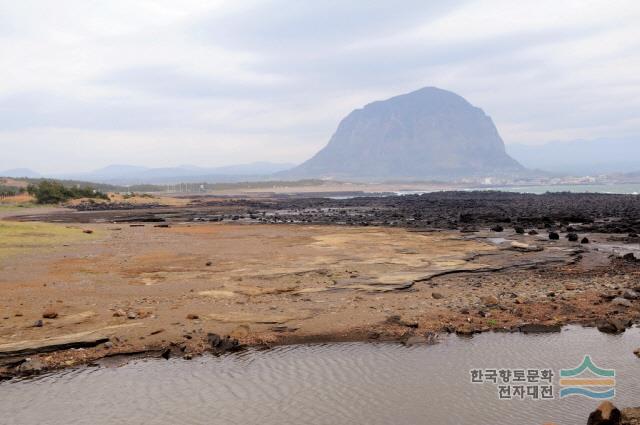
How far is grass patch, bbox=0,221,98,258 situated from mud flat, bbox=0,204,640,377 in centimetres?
33

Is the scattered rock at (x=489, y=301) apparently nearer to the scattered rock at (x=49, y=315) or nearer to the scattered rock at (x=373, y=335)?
the scattered rock at (x=373, y=335)

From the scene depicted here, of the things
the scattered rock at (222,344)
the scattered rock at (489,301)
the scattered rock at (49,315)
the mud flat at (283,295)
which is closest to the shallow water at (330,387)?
the scattered rock at (222,344)

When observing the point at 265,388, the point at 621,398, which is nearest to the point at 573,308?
the point at 621,398

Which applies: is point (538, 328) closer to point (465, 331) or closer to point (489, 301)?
point (465, 331)

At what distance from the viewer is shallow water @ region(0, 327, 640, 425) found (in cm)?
790

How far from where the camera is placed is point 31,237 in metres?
27.8

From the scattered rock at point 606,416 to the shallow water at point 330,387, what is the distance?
88 centimetres

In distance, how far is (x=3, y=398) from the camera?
859cm

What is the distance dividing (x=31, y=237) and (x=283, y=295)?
1918cm

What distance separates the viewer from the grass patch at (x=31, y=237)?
24484mm

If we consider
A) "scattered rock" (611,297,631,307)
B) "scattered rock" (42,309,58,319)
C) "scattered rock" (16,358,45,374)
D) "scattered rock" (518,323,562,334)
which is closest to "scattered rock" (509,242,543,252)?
"scattered rock" (611,297,631,307)

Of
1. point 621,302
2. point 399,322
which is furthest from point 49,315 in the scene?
point 621,302

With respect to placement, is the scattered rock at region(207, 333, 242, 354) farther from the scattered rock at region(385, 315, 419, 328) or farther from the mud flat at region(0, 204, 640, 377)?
the scattered rock at region(385, 315, 419, 328)

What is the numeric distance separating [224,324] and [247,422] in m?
4.32
